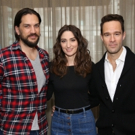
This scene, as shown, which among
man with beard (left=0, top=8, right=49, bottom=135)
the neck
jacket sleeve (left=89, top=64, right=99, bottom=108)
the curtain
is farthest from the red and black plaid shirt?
the curtain

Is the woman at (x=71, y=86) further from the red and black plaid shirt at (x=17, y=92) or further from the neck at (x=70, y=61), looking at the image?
the red and black plaid shirt at (x=17, y=92)

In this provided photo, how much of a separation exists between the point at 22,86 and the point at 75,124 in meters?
0.57

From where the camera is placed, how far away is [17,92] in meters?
1.76

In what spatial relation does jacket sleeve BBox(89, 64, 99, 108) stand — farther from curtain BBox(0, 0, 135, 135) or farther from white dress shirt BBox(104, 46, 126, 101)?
curtain BBox(0, 0, 135, 135)

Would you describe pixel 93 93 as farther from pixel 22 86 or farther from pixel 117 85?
pixel 22 86

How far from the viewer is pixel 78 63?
6.77ft

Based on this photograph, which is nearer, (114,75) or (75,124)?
(114,75)

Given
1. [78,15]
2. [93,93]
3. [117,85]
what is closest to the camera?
[117,85]

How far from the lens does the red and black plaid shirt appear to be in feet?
5.74

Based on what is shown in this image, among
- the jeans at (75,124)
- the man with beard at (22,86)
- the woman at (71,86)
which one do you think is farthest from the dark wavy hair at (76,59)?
the jeans at (75,124)

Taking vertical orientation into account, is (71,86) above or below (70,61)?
below

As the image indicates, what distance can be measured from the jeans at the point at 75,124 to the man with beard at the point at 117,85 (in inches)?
4.7

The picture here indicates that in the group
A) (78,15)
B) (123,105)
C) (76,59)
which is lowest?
(123,105)

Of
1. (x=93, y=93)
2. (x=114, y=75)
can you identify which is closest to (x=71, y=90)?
(x=93, y=93)
